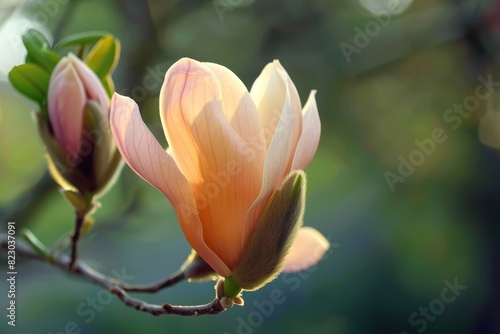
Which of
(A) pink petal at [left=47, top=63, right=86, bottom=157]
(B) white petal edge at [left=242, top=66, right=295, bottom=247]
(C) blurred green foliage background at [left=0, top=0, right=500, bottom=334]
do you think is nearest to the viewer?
(B) white petal edge at [left=242, top=66, right=295, bottom=247]

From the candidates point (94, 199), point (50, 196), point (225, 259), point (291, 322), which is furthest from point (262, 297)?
point (225, 259)

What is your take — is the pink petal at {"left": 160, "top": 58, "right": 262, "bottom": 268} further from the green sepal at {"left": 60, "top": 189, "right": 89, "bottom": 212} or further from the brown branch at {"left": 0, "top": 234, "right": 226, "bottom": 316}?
the green sepal at {"left": 60, "top": 189, "right": 89, "bottom": 212}

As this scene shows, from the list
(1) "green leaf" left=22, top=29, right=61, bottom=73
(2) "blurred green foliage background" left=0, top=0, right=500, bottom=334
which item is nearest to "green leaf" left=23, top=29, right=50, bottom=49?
(1) "green leaf" left=22, top=29, right=61, bottom=73

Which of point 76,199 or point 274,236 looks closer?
point 274,236

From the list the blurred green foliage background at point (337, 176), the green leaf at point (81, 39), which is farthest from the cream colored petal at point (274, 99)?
the blurred green foliage background at point (337, 176)

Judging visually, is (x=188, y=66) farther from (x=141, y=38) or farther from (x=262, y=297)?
(x=262, y=297)

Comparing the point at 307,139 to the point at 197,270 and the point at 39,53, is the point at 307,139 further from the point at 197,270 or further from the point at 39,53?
the point at 39,53

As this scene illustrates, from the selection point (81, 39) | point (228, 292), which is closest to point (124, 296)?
point (228, 292)
